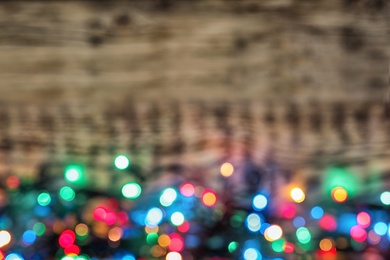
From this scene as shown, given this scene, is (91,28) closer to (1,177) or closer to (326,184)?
(1,177)

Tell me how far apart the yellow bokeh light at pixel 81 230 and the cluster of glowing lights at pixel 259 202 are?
1.08ft

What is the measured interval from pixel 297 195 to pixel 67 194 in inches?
18.0

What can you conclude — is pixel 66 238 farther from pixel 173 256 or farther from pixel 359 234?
pixel 359 234

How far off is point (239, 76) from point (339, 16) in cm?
25

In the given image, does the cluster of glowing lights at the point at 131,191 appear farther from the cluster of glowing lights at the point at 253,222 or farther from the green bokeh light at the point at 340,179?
the green bokeh light at the point at 340,179

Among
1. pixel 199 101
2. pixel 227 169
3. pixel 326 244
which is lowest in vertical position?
pixel 326 244

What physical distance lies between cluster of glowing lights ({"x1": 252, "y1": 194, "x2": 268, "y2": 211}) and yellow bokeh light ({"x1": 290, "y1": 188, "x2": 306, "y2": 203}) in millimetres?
61

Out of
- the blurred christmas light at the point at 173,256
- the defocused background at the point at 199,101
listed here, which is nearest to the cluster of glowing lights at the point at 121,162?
the defocused background at the point at 199,101

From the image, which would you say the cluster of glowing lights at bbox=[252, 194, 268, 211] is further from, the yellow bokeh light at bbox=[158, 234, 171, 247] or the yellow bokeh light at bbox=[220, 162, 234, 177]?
the yellow bokeh light at bbox=[158, 234, 171, 247]

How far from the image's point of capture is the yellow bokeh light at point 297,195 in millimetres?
1385

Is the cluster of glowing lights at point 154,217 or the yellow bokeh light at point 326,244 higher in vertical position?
the cluster of glowing lights at point 154,217

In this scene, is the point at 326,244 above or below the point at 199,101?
below

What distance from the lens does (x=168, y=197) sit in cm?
136

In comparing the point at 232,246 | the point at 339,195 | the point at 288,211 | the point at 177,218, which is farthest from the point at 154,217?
the point at 339,195
